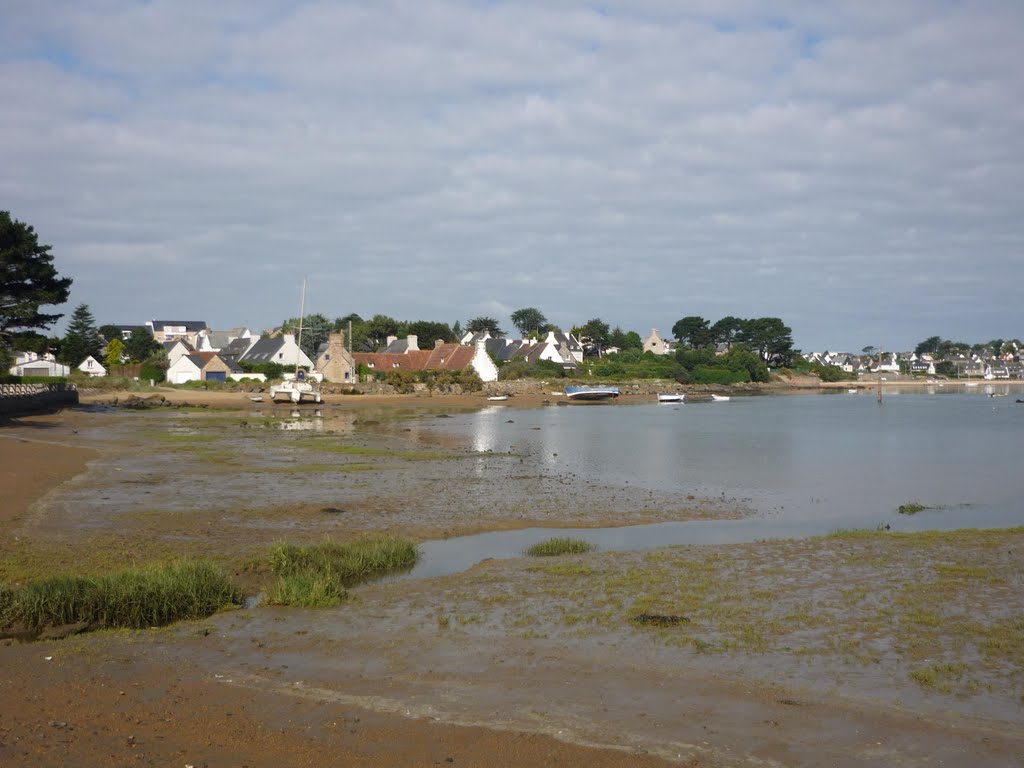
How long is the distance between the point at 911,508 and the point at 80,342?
347ft

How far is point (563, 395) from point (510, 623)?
97771mm

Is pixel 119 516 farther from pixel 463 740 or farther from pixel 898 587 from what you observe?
pixel 898 587

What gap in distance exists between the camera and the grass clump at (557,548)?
1806 cm

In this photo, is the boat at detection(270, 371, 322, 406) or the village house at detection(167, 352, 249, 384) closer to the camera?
the boat at detection(270, 371, 322, 406)

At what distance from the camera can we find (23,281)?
5109 cm

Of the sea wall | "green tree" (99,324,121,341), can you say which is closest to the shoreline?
the sea wall

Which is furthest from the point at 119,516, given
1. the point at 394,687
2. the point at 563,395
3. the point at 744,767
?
the point at 563,395

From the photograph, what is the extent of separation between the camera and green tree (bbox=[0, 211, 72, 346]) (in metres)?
48.9

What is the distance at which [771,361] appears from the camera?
621ft

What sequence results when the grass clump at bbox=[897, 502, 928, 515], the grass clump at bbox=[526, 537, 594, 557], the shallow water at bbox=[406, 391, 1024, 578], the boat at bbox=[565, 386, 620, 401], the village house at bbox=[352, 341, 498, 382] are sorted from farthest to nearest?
the village house at bbox=[352, 341, 498, 382] → the boat at bbox=[565, 386, 620, 401] → the grass clump at bbox=[897, 502, 928, 515] → the shallow water at bbox=[406, 391, 1024, 578] → the grass clump at bbox=[526, 537, 594, 557]

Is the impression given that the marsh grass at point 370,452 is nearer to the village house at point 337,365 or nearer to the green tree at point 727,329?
the village house at point 337,365

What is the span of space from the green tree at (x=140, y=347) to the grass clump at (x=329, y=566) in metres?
116

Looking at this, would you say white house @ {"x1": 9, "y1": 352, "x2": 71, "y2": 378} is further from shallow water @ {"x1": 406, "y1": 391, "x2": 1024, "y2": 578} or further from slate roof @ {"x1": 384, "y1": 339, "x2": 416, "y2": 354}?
shallow water @ {"x1": 406, "y1": 391, "x2": 1024, "y2": 578}

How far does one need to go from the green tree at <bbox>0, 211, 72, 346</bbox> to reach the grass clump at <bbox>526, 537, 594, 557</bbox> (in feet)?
141
